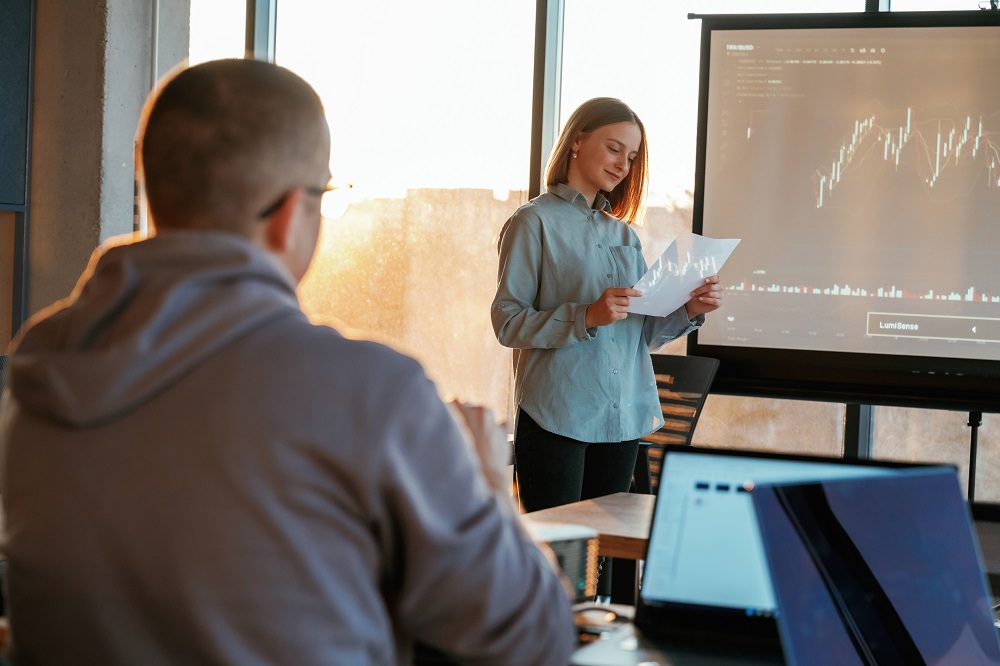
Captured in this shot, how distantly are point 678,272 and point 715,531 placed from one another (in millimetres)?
1649

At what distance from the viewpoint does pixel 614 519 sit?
1979 millimetres

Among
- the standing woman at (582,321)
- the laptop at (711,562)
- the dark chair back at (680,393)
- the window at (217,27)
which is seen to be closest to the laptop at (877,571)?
the laptop at (711,562)

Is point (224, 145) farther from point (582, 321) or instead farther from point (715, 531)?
point (582, 321)

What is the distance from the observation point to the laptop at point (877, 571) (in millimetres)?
980

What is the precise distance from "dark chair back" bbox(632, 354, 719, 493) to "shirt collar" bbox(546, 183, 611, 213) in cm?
72

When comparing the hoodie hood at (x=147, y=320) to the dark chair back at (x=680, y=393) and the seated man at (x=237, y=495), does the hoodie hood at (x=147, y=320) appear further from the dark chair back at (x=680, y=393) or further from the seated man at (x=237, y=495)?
the dark chair back at (x=680, y=393)

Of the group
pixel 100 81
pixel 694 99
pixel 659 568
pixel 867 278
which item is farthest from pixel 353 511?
pixel 100 81

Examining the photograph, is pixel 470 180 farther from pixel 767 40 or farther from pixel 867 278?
pixel 867 278

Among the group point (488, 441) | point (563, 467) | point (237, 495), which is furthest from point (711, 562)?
point (563, 467)

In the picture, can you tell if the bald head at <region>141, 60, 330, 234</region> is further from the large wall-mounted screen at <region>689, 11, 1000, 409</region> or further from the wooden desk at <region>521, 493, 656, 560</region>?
the large wall-mounted screen at <region>689, 11, 1000, 409</region>

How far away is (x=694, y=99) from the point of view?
4.16 metres

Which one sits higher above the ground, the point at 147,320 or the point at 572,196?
the point at 572,196

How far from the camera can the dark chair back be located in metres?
3.46

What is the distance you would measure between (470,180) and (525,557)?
12.2ft
